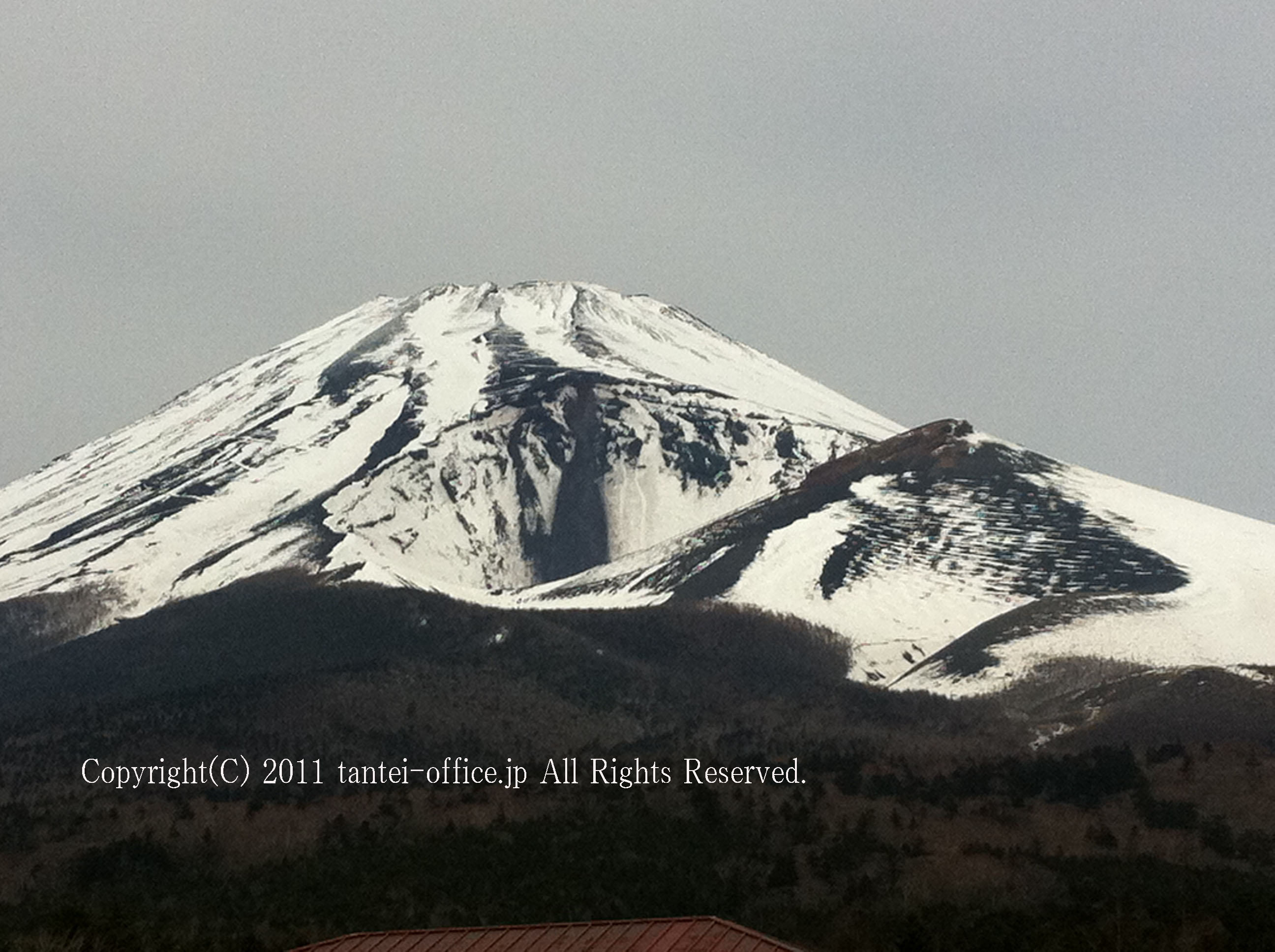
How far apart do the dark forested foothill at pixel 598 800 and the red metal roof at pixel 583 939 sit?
1389cm

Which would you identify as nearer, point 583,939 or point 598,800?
point 583,939

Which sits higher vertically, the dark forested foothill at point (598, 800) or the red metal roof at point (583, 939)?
the red metal roof at point (583, 939)

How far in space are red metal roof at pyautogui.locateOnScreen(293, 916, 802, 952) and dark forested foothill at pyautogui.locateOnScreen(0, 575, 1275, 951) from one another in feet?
45.6

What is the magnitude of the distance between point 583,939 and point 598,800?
52151mm

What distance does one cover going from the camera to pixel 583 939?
202 ft

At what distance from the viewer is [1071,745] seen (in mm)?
138625

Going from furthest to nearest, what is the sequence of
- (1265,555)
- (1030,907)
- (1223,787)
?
1. (1265,555)
2. (1223,787)
3. (1030,907)

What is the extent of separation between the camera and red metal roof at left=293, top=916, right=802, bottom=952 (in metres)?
58.4

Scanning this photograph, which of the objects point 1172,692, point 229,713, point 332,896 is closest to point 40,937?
point 332,896

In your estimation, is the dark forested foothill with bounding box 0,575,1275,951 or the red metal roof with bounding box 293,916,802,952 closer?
the red metal roof with bounding box 293,916,802,952

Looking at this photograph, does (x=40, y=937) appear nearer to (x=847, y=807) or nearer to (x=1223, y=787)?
(x=847, y=807)

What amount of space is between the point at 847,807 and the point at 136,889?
33222 millimetres

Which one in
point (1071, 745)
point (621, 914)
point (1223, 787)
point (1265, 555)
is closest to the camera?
point (621, 914)

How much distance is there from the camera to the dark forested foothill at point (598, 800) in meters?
91.1
